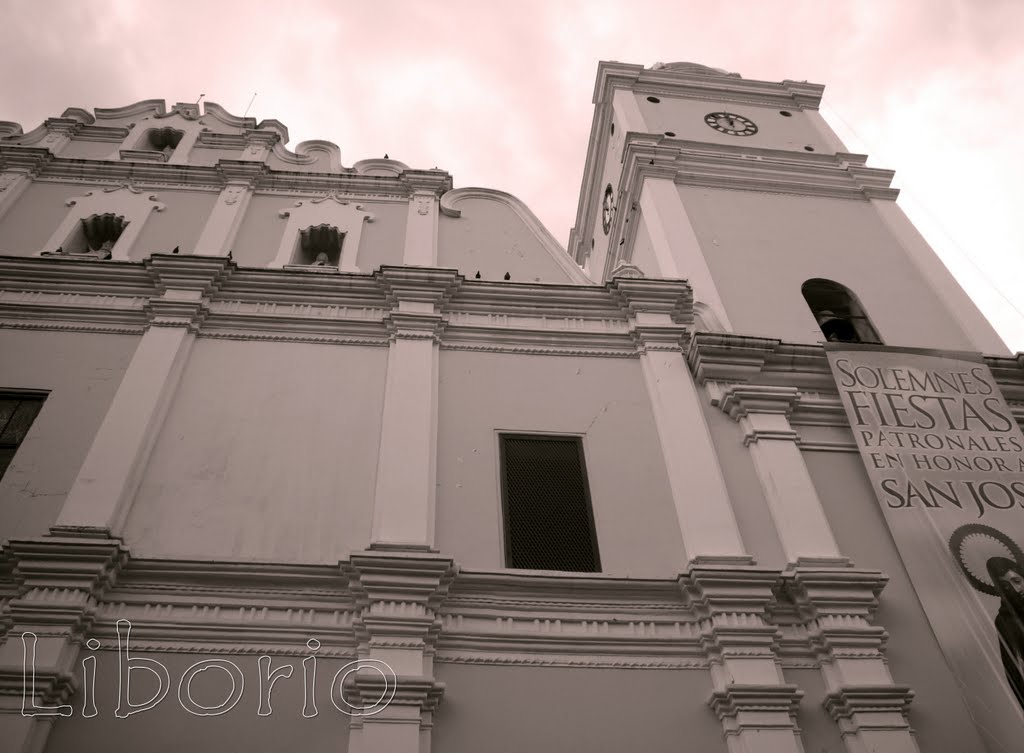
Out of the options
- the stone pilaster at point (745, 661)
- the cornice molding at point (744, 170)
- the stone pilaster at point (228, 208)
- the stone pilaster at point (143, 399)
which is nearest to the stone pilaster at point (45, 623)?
the stone pilaster at point (143, 399)

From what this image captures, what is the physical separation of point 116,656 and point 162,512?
62.8 inches

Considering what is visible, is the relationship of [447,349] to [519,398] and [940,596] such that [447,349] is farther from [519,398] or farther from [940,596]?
[940,596]

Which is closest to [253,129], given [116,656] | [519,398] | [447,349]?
[447,349]

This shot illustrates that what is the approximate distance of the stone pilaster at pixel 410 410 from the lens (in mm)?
8742

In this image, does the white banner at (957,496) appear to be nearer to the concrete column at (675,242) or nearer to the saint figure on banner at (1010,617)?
the saint figure on banner at (1010,617)

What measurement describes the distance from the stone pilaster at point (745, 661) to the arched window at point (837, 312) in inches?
246

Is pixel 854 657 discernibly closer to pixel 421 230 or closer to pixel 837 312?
pixel 837 312

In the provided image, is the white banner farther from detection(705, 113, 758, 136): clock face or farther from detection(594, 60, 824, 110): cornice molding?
detection(594, 60, 824, 110): cornice molding

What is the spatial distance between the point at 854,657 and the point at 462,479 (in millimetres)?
4057

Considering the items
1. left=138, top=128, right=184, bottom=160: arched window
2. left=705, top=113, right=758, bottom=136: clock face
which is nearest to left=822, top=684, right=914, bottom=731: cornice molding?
left=138, top=128, right=184, bottom=160: arched window

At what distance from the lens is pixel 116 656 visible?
7570mm

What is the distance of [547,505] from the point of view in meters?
9.45

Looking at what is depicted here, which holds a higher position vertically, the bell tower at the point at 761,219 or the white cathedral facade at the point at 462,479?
the bell tower at the point at 761,219

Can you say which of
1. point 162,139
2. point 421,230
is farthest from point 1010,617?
point 162,139
